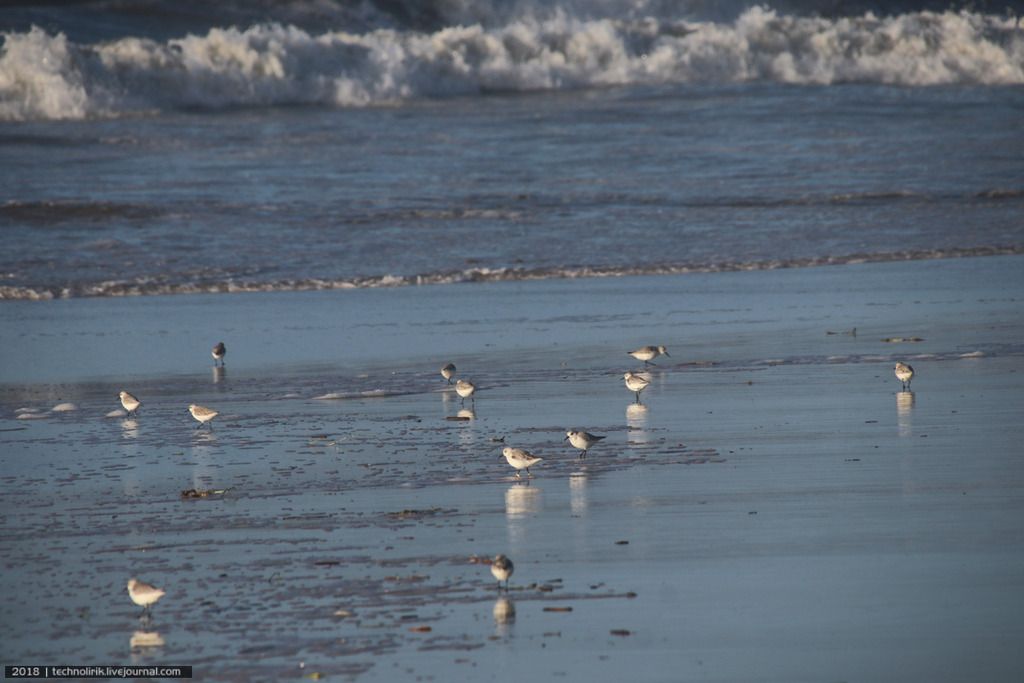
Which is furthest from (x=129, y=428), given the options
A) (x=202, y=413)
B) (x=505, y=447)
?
(x=505, y=447)

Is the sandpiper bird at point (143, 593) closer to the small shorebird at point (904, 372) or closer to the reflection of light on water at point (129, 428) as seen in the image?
the reflection of light on water at point (129, 428)

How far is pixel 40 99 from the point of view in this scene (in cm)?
3334

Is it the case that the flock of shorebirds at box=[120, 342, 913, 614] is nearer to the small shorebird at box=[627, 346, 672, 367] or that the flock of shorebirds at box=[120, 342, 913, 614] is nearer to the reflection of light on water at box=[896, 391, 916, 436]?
the small shorebird at box=[627, 346, 672, 367]

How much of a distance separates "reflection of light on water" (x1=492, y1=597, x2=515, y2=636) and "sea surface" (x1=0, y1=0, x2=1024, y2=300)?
12.7 metres

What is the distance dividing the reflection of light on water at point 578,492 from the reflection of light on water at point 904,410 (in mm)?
2025

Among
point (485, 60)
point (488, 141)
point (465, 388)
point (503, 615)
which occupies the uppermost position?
point (485, 60)

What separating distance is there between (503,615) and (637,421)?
13.8 feet

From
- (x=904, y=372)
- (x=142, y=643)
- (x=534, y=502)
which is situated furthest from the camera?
(x=904, y=372)

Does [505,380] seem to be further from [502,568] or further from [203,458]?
[502,568]

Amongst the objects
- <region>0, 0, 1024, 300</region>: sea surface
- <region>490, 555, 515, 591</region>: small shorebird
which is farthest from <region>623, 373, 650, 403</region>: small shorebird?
<region>0, 0, 1024, 300</region>: sea surface

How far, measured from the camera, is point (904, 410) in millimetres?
9352

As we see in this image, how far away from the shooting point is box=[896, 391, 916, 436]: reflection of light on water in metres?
8.78

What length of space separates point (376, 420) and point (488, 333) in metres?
4.19

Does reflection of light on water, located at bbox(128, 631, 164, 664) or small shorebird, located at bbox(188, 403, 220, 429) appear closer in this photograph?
reflection of light on water, located at bbox(128, 631, 164, 664)
